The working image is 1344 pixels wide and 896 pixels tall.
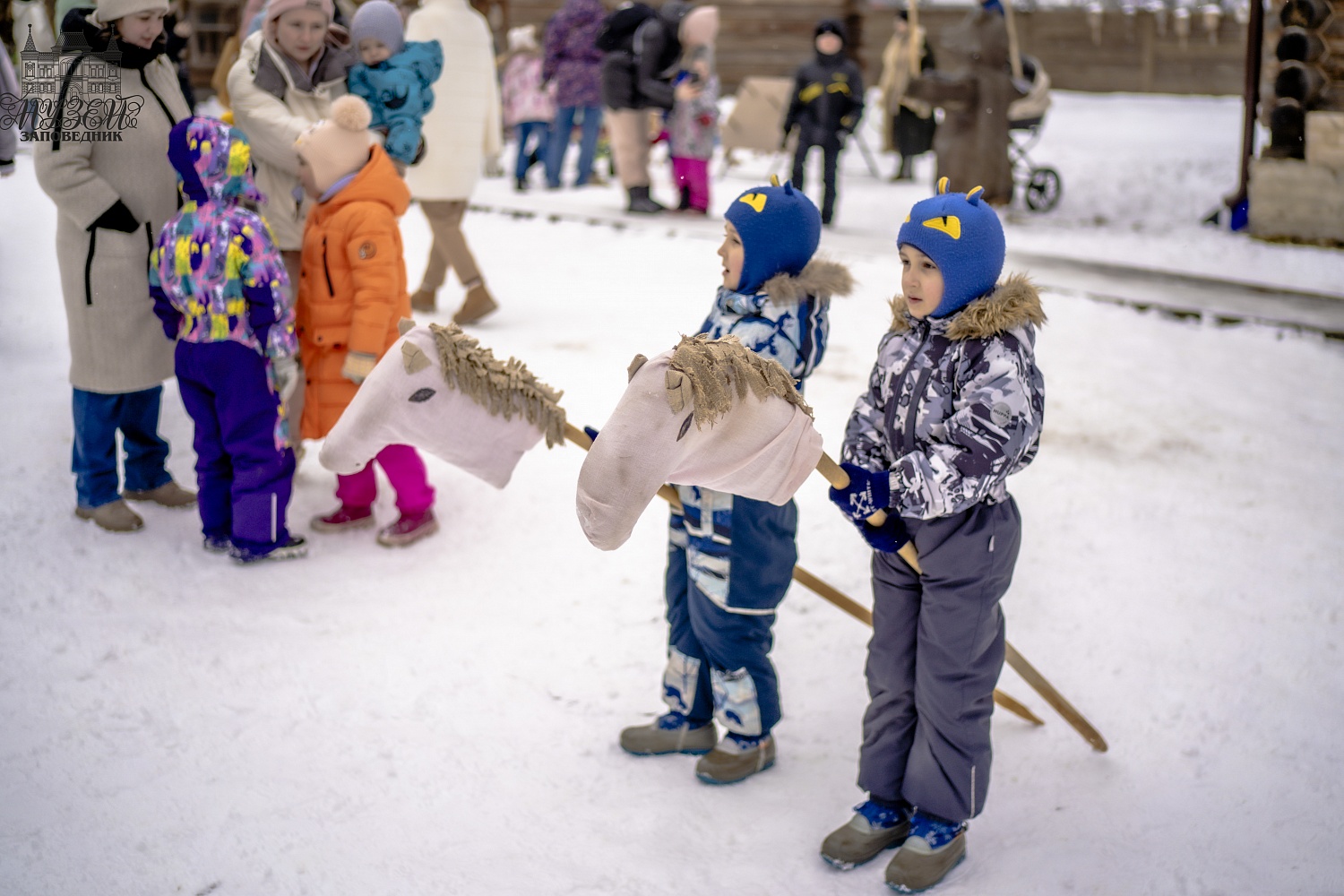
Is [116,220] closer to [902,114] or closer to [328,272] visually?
[328,272]

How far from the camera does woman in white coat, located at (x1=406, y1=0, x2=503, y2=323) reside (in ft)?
20.7

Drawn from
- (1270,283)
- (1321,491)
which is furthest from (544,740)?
(1270,283)

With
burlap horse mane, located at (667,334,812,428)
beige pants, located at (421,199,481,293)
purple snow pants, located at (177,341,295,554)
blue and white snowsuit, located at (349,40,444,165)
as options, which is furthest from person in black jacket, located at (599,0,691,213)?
burlap horse mane, located at (667,334,812,428)

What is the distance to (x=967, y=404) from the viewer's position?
2490 mm

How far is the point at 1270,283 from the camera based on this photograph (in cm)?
776

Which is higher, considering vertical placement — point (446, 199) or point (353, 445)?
point (446, 199)

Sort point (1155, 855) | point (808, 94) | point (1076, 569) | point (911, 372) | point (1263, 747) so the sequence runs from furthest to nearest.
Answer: point (808, 94)
point (1076, 569)
point (1263, 747)
point (1155, 855)
point (911, 372)

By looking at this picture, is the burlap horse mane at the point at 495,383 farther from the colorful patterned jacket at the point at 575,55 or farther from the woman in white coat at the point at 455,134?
the colorful patterned jacket at the point at 575,55

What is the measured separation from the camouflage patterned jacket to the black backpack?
295 inches

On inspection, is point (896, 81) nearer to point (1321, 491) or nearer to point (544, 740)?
point (1321, 491)

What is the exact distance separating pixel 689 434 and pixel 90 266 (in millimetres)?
2794

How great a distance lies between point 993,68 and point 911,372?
8.54 m

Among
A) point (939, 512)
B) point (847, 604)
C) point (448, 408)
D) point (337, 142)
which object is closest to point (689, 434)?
point (939, 512)

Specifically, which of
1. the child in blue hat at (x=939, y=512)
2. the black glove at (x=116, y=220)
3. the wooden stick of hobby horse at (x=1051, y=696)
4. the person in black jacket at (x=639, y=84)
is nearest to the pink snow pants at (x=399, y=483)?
the black glove at (x=116, y=220)
